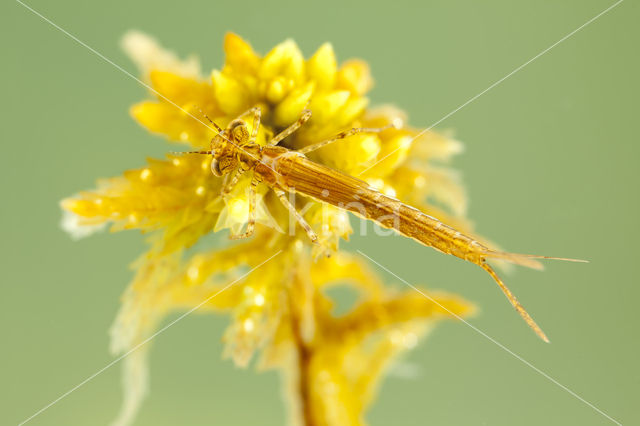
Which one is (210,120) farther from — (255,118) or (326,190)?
(326,190)

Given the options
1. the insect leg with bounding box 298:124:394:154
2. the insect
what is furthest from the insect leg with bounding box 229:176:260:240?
the insect leg with bounding box 298:124:394:154

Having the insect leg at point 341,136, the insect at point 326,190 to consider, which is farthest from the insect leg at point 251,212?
the insect leg at point 341,136

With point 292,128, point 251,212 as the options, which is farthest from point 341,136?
point 251,212

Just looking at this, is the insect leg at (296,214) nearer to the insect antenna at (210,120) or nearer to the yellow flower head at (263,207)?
the yellow flower head at (263,207)

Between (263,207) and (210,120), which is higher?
(210,120)

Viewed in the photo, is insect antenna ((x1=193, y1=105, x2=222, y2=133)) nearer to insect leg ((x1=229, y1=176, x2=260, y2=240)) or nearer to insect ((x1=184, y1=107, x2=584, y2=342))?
insect ((x1=184, y1=107, x2=584, y2=342))
